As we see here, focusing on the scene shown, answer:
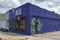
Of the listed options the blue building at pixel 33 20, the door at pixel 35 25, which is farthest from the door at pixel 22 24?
the door at pixel 35 25

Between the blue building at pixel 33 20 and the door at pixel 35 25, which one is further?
the door at pixel 35 25

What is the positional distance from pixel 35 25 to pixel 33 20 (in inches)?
43.1

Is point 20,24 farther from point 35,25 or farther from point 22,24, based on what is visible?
point 35,25

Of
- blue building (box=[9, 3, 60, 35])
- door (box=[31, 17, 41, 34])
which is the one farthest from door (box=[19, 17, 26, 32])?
door (box=[31, 17, 41, 34])

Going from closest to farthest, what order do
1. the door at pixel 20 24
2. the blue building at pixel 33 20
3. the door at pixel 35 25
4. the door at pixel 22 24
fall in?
the blue building at pixel 33 20 → the door at pixel 35 25 → the door at pixel 22 24 → the door at pixel 20 24

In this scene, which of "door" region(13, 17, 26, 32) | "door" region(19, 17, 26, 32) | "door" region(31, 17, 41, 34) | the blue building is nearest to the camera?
the blue building

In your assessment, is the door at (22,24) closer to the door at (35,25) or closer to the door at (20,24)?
the door at (20,24)

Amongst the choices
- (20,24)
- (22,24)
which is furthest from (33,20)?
(20,24)

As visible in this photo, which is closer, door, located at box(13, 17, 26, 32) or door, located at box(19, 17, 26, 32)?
door, located at box(19, 17, 26, 32)

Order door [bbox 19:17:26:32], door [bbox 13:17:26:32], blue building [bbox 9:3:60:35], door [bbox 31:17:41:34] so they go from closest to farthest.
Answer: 1. blue building [bbox 9:3:60:35]
2. door [bbox 31:17:41:34]
3. door [bbox 19:17:26:32]
4. door [bbox 13:17:26:32]

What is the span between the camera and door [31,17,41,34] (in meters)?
26.3

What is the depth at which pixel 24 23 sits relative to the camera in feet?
90.7

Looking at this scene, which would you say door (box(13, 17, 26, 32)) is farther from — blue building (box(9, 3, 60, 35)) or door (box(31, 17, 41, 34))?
door (box(31, 17, 41, 34))

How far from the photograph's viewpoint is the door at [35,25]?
26.3 m
